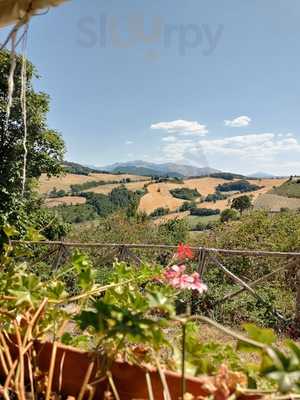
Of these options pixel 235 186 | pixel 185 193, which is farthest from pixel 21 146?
pixel 235 186

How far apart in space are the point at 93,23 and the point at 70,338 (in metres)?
1.27

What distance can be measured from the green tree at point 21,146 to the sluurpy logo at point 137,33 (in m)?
7.24

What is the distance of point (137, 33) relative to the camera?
1.29 m

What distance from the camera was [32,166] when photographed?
1080cm

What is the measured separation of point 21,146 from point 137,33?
885cm

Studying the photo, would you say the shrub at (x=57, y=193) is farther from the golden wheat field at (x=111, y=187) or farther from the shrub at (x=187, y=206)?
the shrub at (x=187, y=206)

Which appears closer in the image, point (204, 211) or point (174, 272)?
point (174, 272)

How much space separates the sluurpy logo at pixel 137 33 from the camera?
1326mm

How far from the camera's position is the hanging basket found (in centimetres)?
93

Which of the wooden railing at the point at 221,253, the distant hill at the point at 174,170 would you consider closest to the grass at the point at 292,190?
the distant hill at the point at 174,170

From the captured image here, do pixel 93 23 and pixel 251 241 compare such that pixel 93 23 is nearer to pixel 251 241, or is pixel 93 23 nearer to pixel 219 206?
pixel 251 241

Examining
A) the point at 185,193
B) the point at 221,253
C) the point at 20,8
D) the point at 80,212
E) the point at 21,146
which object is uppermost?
the point at 21,146

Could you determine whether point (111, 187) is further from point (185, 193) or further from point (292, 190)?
point (292, 190)

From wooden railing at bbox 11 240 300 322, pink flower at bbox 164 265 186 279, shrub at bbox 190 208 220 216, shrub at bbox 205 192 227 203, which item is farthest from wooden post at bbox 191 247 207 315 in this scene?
shrub at bbox 205 192 227 203
